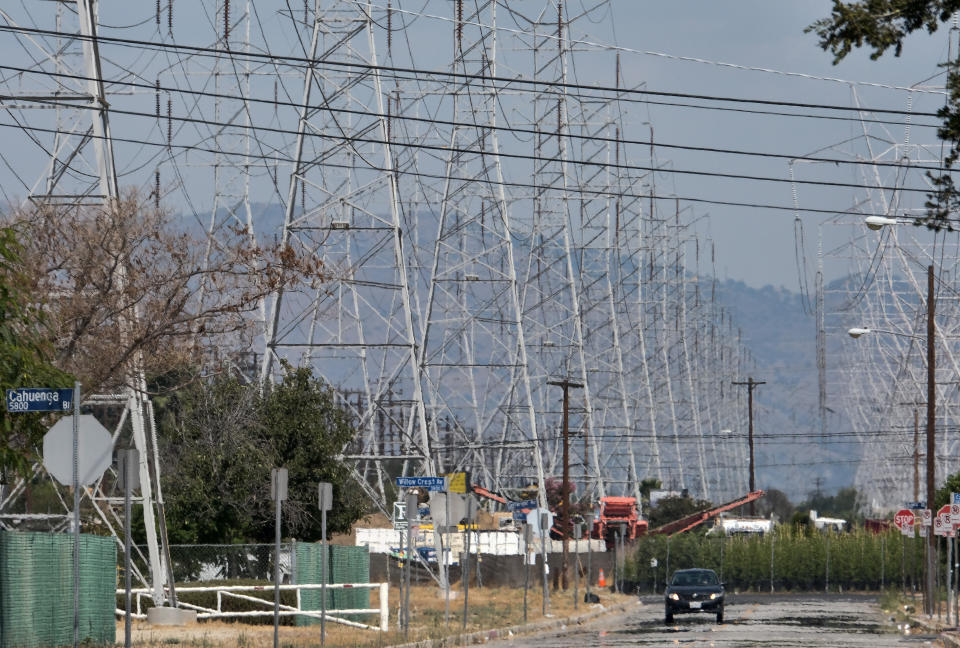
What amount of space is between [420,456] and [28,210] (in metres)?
15.4

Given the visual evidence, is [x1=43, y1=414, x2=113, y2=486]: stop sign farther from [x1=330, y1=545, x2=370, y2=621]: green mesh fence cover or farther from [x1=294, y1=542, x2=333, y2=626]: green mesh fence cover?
[x1=330, y1=545, x2=370, y2=621]: green mesh fence cover

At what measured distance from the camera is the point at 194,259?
92.3 feet

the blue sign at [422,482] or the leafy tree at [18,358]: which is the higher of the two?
the leafy tree at [18,358]

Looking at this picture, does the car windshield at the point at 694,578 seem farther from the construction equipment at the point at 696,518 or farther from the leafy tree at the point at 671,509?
the leafy tree at the point at 671,509

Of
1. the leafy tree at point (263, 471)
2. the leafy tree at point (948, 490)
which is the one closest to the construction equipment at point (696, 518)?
the leafy tree at point (948, 490)

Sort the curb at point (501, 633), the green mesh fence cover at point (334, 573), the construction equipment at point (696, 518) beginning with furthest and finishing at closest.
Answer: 1. the construction equipment at point (696, 518)
2. the green mesh fence cover at point (334, 573)
3. the curb at point (501, 633)

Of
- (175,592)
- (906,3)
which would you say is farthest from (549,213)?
(906,3)

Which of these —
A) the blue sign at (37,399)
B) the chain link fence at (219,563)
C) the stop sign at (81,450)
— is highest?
the blue sign at (37,399)

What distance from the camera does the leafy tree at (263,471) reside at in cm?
4716

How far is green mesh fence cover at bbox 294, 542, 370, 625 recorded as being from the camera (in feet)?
114

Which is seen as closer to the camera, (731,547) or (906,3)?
(906,3)

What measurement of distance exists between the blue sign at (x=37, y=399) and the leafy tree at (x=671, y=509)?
3299 inches

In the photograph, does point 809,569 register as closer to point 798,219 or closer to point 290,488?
point 798,219

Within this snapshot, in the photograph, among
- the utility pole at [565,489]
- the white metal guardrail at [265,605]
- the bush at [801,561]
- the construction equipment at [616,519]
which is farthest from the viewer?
the construction equipment at [616,519]
